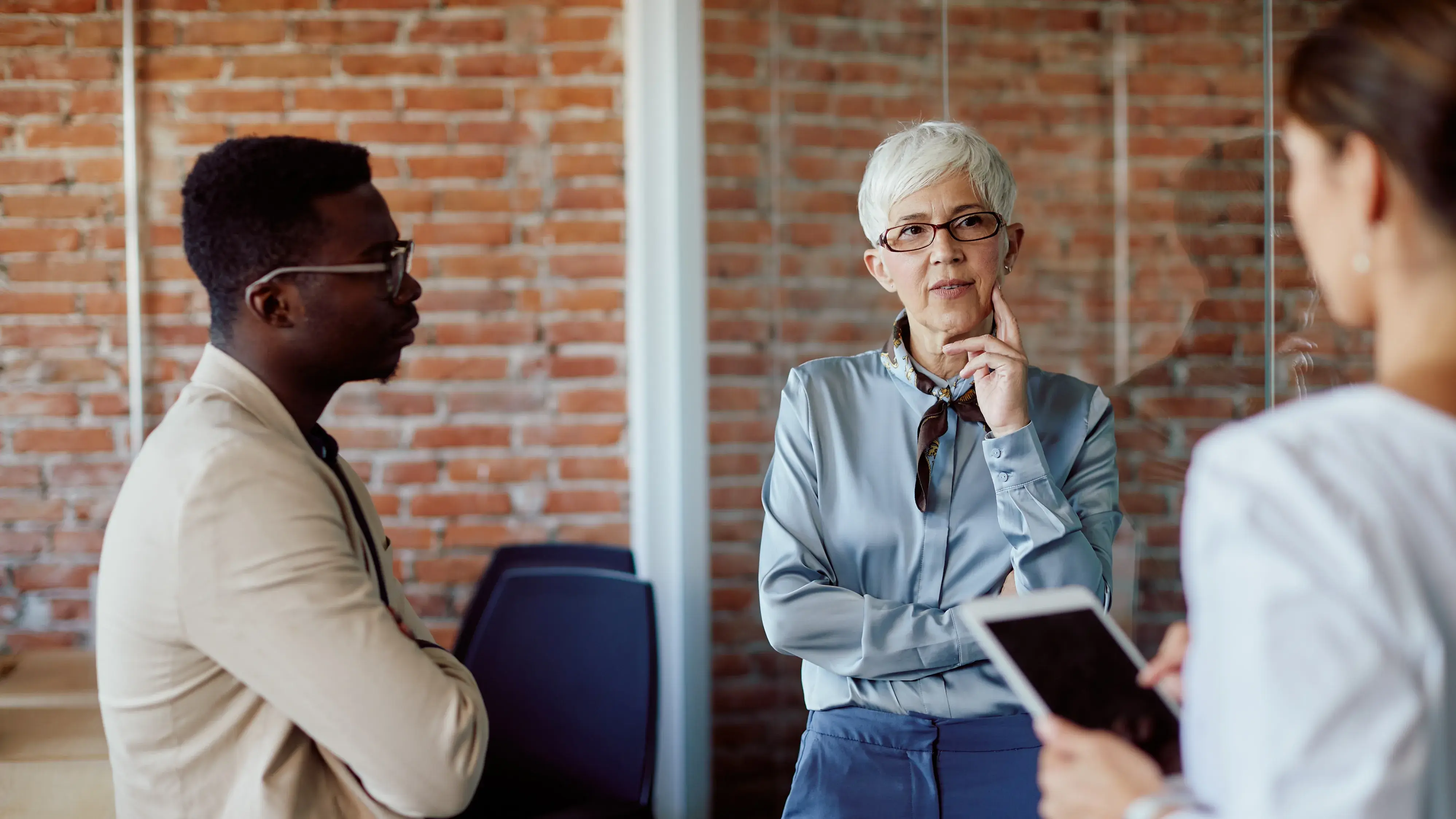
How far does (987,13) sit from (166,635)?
5.21 ft

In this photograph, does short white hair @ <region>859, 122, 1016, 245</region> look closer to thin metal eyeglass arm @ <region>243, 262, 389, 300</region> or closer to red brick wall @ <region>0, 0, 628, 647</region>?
thin metal eyeglass arm @ <region>243, 262, 389, 300</region>

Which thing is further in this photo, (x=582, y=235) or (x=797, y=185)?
(x=582, y=235)

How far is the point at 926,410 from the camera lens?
1655 millimetres

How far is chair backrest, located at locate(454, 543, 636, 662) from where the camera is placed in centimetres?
295

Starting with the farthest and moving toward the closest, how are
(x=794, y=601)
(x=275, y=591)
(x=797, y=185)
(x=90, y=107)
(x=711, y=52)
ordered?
(x=90, y=107)
(x=711, y=52)
(x=797, y=185)
(x=794, y=601)
(x=275, y=591)

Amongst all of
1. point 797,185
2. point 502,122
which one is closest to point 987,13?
point 797,185

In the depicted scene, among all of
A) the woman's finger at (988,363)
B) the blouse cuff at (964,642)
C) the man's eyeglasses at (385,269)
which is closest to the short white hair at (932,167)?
the woman's finger at (988,363)

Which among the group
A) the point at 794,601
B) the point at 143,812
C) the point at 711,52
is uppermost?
the point at 711,52

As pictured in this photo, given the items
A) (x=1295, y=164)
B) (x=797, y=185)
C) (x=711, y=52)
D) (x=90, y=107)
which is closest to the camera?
(x=1295, y=164)

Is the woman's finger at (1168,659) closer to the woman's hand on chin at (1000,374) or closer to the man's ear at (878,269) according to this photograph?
the woman's hand on chin at (1000,374)

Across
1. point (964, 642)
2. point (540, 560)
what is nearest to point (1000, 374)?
point (964, 642)

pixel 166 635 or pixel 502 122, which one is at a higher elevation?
pixel 502 122

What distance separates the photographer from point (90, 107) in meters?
3.16

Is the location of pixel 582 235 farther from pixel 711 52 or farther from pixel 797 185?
pixel 797 185
